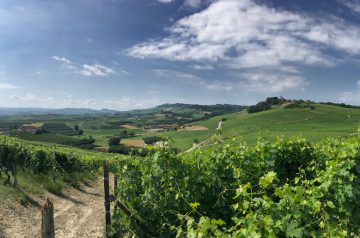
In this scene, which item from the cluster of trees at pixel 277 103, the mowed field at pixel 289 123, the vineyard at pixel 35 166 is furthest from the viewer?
the cluster of trees at pixel 277 103

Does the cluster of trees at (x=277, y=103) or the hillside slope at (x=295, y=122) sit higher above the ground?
the cluster of trees at (x=277, y=103)

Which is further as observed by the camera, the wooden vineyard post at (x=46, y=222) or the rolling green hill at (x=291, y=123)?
the rolling green hill at (x=291, y=123)

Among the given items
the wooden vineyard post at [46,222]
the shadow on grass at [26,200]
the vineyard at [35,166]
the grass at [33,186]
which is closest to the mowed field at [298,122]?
the vineyard at [35,166]

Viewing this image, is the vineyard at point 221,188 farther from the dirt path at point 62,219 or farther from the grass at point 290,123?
the grass at point 290,123

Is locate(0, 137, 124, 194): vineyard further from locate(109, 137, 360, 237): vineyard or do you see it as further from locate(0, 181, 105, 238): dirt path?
locate(109, 137, 360, 237): vineyard

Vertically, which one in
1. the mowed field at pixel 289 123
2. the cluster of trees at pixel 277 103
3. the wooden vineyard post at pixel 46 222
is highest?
the cluster of trees at pixel 277 103

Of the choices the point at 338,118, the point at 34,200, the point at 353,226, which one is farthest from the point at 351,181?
the point at 338,118

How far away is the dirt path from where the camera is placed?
1378 cm

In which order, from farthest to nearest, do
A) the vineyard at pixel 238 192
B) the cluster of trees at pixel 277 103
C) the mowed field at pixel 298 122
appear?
1. the cluster of trees at pixel 277 103
2. the mowed field at pixel 298 122
3. the vineyard at pixel 238 192

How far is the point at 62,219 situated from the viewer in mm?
15945

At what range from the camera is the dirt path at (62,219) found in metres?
13.8

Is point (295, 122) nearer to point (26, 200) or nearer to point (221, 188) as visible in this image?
point (26, 200)

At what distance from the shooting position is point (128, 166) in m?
8.24

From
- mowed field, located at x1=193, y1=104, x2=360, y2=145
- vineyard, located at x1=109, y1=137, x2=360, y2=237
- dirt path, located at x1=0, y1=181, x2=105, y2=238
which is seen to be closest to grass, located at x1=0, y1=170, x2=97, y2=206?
dirt path, located at x1=0, y1=181, x2=105, y2=238
